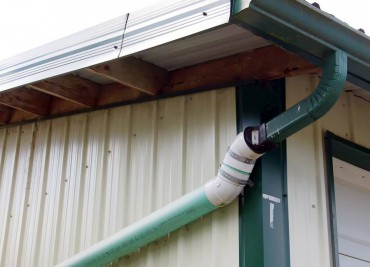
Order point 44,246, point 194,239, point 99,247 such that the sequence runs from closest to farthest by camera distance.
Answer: point 194,239 < point 99,247 < point 44,246

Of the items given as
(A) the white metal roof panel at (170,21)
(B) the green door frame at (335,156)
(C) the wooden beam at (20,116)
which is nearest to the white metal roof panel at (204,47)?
(A) the white metal roof panel at (170,21)

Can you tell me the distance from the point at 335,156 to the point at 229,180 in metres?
1.14

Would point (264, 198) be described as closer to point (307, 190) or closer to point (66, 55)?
point (307, 190)

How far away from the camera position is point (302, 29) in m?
2.55

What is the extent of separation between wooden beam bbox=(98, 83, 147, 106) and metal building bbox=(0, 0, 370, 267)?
0.4 inches

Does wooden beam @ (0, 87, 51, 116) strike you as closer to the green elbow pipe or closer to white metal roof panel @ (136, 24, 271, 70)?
white metal roof panel @ (136, 24, 271, 70)

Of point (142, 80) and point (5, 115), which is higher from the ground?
point (5, 115)

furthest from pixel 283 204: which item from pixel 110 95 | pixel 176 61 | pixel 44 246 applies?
pixel 44 246

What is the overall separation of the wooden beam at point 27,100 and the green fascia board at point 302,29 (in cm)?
233

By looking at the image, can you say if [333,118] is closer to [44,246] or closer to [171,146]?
[171,146]

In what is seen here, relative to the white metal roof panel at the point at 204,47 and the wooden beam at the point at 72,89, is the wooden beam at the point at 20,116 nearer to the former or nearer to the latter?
the wooden beam at the point at 72,89

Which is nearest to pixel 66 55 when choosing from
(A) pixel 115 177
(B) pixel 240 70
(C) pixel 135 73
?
(C) pixel 135 73

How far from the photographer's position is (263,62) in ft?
11.0

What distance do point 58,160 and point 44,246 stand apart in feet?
2.11
